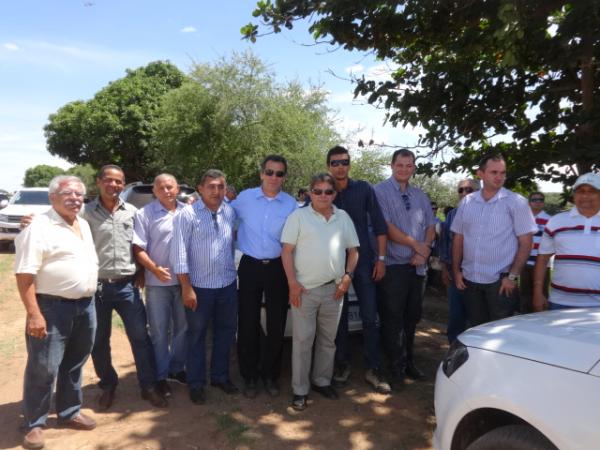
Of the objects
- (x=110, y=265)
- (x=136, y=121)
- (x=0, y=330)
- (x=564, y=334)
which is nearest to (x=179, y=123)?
(x=136, y=121)

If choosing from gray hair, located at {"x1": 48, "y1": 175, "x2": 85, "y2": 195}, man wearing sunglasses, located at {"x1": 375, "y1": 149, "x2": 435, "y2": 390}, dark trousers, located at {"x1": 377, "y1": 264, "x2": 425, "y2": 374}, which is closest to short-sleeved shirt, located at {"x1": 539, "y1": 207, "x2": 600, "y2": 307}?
man wearing sunglasses, located at {"x1": 375, "y1": 149, "x2": 435, "y2": 390}

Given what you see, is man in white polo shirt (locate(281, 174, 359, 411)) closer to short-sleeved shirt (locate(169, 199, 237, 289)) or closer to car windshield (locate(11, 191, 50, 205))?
short-sleeved shirt (locate(169, 199, 237, 289))

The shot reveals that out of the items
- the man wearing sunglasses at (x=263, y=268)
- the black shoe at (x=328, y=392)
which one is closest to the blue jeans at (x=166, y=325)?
the man wearing sunglasses at (x=263, y=268)

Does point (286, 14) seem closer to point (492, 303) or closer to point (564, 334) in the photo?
point (492, 303)

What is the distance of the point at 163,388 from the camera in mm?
4066

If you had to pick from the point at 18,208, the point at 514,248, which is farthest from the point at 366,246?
the point at 18,208

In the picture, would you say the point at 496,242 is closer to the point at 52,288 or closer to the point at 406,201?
the point at 406,201

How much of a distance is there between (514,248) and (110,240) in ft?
10.8

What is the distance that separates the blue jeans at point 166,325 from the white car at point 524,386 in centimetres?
240

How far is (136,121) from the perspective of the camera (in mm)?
30250

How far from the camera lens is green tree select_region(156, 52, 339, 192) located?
2019 centimetres

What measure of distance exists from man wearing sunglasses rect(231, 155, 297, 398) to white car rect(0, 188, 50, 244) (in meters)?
9.67

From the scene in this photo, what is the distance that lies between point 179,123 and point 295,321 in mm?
19150

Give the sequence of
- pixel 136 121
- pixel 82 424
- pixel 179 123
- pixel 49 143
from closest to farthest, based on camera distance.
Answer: pixel 82 424 → pixel 179 123 → pixel 136 121 → pixel 49 143
